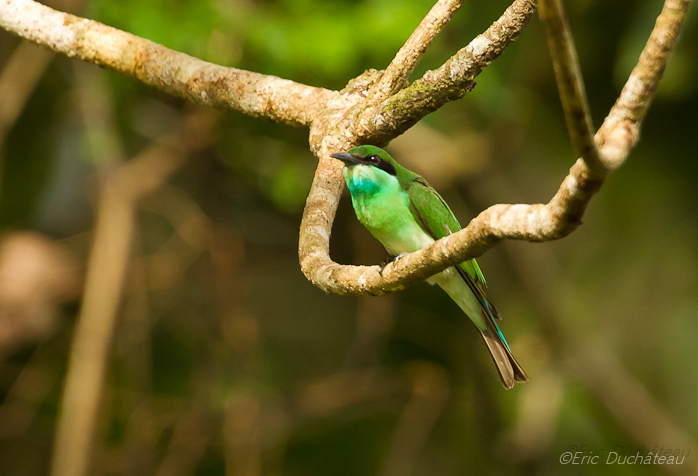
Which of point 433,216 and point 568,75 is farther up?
point 433,216

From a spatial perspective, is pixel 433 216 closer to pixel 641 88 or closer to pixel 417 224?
pixel 417 224

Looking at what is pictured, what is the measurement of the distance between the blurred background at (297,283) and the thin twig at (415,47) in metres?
1.67

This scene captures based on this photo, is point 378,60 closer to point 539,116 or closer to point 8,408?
point 539,116

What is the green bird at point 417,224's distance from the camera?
2559 millimetres

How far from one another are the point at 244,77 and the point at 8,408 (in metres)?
3.72

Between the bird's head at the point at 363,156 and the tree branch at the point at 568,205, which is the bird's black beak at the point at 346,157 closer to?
the bird's head at the point at 363,156

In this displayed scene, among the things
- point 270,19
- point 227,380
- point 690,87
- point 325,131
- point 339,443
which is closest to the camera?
point 325,131

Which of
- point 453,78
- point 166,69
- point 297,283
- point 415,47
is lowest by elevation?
point 453,78

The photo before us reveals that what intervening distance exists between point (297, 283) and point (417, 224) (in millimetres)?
3369

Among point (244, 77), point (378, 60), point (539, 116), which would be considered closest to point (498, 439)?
point (539, 116)

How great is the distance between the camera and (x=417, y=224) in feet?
8.80

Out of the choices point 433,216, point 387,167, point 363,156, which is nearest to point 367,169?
point 363,156

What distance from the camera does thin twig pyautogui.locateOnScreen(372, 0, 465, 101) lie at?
206cm

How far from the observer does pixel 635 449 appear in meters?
5.36
